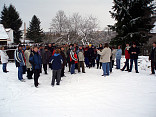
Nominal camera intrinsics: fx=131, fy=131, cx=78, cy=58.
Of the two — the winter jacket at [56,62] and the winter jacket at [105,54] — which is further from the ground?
the winter jacket at [105,54]

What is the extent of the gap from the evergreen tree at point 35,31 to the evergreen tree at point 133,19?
35.3 metres

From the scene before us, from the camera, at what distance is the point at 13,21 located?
44031 mm

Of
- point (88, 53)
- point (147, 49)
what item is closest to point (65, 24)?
point (147, 49)

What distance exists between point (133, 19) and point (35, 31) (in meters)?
38.7

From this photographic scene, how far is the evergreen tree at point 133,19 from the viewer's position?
19359 millimetres

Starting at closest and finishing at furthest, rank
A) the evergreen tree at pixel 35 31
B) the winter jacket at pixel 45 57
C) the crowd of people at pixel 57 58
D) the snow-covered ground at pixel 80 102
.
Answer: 1. the snow-covered ground at pixel 80 102
2. the crowd of people at pixel 57 58
3. the winter jacket at pixel 45 57
4. the evergreen tree at pixel 35 31

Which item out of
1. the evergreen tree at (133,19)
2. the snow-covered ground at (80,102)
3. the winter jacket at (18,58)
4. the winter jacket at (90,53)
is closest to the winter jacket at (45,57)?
the winter jacket at (18,58)

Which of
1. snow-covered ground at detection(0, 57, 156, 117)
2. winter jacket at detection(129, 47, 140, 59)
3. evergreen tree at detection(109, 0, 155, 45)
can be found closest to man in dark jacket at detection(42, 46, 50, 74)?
snow-covered ground at detection(0, 57, 156, 117)

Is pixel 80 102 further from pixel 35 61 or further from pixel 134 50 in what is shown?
pixel 134 50

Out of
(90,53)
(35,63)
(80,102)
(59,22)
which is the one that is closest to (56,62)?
(35,63)

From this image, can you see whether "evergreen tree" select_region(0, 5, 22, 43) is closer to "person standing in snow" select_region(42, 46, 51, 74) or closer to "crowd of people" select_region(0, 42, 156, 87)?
"crowd of people" select_region(0, 42, 156, 87)

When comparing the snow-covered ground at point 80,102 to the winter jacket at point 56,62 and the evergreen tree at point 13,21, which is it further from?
the evergreen tree at point 13,21

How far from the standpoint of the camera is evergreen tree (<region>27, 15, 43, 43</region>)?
1932 inches

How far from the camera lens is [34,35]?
48844 mm
